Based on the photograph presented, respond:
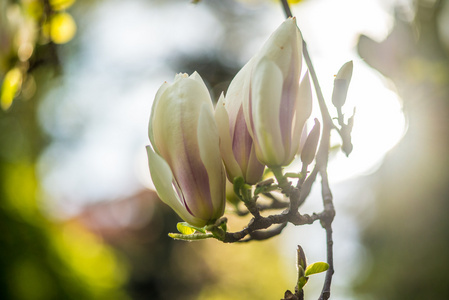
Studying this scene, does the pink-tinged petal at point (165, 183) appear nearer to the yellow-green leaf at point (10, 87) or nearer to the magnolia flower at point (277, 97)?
the magnolia flower at point (277, 97)

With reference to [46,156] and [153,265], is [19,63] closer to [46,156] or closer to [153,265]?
[46,156]

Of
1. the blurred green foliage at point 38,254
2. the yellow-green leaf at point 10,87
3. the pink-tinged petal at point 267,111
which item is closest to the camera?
the pink-tinged petal at point 267,111

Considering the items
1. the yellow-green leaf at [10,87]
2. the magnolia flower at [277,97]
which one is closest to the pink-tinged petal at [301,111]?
the magnolia flower at [277,97]

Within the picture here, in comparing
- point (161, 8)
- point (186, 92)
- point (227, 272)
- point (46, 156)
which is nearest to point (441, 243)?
point (186, 92)

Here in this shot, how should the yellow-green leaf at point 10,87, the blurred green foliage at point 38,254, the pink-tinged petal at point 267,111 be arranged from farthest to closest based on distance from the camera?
the blurred green foliage at point 38,254, the yellow-green leaf at point 10,87, the pink-tinged petal at point 267,111

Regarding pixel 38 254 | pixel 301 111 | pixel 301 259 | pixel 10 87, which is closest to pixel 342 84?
pixel 301 111

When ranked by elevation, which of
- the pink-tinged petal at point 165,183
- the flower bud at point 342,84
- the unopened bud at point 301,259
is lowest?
the unopened bud at point 301,259

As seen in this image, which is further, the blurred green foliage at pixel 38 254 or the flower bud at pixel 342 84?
the blurred green foliage at pixel 38 254

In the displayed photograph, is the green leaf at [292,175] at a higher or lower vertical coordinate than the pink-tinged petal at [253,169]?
lower
